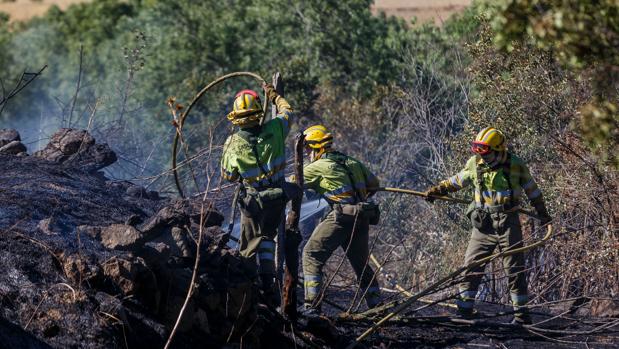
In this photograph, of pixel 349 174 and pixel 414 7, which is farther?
pixel 414 7

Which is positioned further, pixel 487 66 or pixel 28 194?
pixel 487 66

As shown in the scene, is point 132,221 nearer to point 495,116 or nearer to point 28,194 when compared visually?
point 28,194

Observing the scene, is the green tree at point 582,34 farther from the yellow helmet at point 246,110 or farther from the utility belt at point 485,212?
the utility belt at point 485,212

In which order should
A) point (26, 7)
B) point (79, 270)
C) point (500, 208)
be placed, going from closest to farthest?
point (79, 270) → point (500, 208) → point (26, 7)

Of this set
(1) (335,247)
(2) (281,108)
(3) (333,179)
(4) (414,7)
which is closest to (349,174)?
(3) (333,179)

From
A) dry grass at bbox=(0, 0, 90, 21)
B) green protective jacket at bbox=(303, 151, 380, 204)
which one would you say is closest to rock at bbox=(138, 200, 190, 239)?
green protective jacket at bbox=(303, 151, 380, 204)

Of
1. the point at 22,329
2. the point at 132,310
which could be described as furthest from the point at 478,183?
the point at 22,329

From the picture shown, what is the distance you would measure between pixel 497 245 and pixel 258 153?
8.22 feet

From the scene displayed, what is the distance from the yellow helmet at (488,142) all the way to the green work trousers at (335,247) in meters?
1.22

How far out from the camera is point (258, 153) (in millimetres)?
9695

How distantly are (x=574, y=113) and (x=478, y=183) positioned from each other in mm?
2337

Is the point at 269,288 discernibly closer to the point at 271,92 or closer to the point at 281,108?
the point at 281,108

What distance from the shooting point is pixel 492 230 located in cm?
1051

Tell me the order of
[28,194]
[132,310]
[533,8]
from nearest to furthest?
1. [533,8]
2. [132,310]
3. [28,194]
